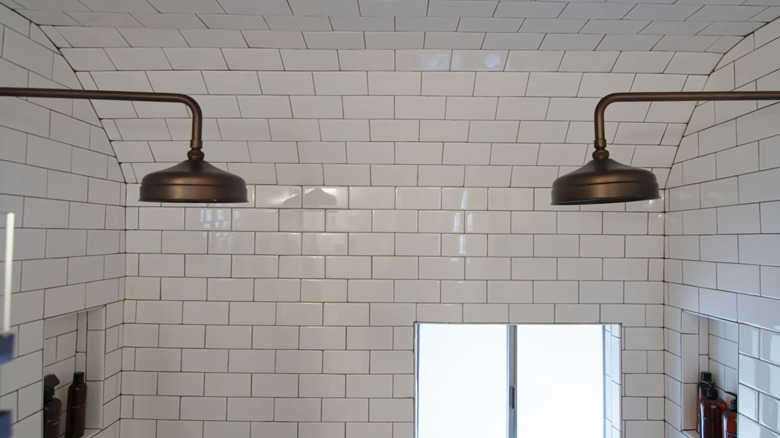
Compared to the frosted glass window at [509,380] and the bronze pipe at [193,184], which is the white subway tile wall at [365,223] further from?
the bronze pipe at [193,184]

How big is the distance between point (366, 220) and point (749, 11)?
127cm

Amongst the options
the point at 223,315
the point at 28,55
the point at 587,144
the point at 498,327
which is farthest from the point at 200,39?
the point at 498,327

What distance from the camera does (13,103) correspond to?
1096mm

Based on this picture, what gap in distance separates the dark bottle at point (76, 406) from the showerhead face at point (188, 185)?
3.18 feet

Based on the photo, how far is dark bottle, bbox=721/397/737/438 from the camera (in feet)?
4.20

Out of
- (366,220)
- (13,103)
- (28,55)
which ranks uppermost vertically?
(28,55)

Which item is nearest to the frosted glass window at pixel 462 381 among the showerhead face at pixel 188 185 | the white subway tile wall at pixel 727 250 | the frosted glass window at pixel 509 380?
the frosted glass window at pixel 509 380

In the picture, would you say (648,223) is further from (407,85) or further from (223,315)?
(223,315)

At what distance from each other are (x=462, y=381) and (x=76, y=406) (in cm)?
138

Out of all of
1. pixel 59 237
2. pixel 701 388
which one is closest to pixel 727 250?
pixel 701 388

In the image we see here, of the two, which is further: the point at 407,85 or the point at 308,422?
the point at 308,422

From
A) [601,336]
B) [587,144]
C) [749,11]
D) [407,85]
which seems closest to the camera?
[749,11]

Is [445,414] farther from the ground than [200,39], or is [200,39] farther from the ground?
[200,39]

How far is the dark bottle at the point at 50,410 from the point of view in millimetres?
1235
